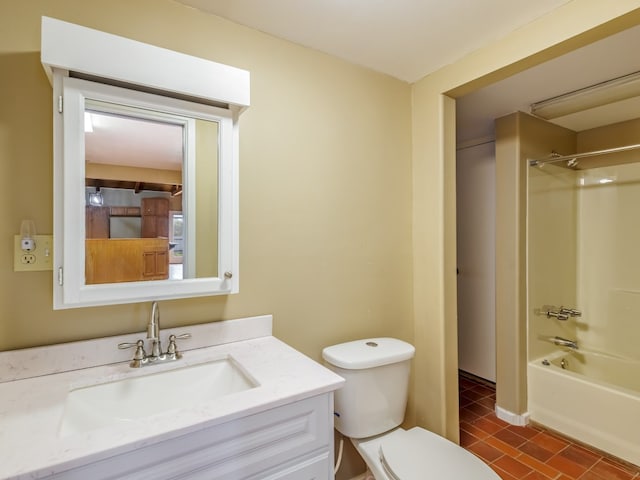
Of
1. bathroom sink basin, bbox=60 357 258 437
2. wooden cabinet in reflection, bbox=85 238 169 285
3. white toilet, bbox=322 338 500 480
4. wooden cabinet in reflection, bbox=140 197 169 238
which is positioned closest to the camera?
bathroom sink basin, bbox=60 357 258 437

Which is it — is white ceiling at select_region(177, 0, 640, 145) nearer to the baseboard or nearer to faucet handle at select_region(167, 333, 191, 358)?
faucet handle at select_region(167, 333, 191, 358)

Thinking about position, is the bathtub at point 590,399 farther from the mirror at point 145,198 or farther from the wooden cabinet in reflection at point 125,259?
the wooden cabinet in reflection at point 125,259

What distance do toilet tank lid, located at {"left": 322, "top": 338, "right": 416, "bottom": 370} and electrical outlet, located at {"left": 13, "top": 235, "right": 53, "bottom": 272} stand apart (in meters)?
1.10

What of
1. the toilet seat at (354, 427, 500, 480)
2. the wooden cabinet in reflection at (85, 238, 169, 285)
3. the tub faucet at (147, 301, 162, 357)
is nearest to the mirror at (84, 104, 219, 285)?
the wooden cabinet in reflection at (85, 238, 169, 285)

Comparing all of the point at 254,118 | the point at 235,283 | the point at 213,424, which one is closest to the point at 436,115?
the point at 254,118

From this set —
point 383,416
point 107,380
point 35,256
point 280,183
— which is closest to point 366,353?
point 383,416

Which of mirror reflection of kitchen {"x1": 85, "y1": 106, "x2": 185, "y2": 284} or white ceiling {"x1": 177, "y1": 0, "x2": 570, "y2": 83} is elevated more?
white ceiling {"x1": 177, "y1": 0, "x2": 570, "y2": 83}

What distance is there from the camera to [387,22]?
1426 mm

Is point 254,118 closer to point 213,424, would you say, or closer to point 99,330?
point 99,330

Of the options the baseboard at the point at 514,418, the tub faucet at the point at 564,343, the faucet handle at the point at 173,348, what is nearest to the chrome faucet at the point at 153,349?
the faucet handle at the point at 173,348

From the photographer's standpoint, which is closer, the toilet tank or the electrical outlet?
the electrical outlet

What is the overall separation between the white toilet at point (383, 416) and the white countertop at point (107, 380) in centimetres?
34

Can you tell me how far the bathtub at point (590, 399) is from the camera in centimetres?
197

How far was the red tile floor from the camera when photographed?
187 cm
